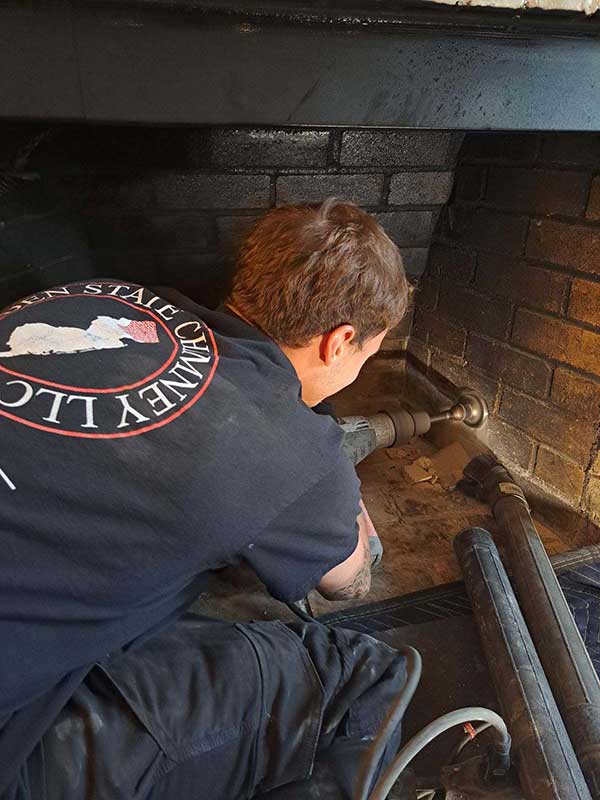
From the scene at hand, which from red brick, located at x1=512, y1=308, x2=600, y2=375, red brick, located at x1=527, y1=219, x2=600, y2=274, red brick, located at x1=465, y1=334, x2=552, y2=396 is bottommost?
red brick, located at x1=465, y1=334, x2=552, y2=396

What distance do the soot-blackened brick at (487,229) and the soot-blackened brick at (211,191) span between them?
1.79 ft

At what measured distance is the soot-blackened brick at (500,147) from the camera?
4.77 ft

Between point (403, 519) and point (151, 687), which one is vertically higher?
point (151, 687)

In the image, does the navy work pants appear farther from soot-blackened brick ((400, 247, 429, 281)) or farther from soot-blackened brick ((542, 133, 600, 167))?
soot-blackened brick ((400, 247, 429, 281))

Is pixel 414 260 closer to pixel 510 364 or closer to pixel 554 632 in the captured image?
pixel 510 364

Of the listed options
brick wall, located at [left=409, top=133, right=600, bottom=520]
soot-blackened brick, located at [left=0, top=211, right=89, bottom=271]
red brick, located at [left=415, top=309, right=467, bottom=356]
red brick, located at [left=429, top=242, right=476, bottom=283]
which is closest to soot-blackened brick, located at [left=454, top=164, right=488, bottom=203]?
brick wall, located at [left=409, top=133, right=600, bottom=520]

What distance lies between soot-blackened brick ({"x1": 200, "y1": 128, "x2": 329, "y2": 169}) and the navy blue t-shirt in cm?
80

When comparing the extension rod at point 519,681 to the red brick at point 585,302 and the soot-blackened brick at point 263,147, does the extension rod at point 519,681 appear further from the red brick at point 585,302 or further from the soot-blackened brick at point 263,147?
the soot-blackened brick at point 263,147

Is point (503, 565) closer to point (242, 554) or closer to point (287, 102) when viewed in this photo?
point (242, 554)

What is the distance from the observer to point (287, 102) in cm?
89

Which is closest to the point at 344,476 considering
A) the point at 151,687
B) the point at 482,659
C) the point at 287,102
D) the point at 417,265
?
the point at 151,687

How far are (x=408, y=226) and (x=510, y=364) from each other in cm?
48

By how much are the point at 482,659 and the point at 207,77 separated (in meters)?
1.09

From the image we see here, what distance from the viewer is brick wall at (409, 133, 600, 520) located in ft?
4.49
